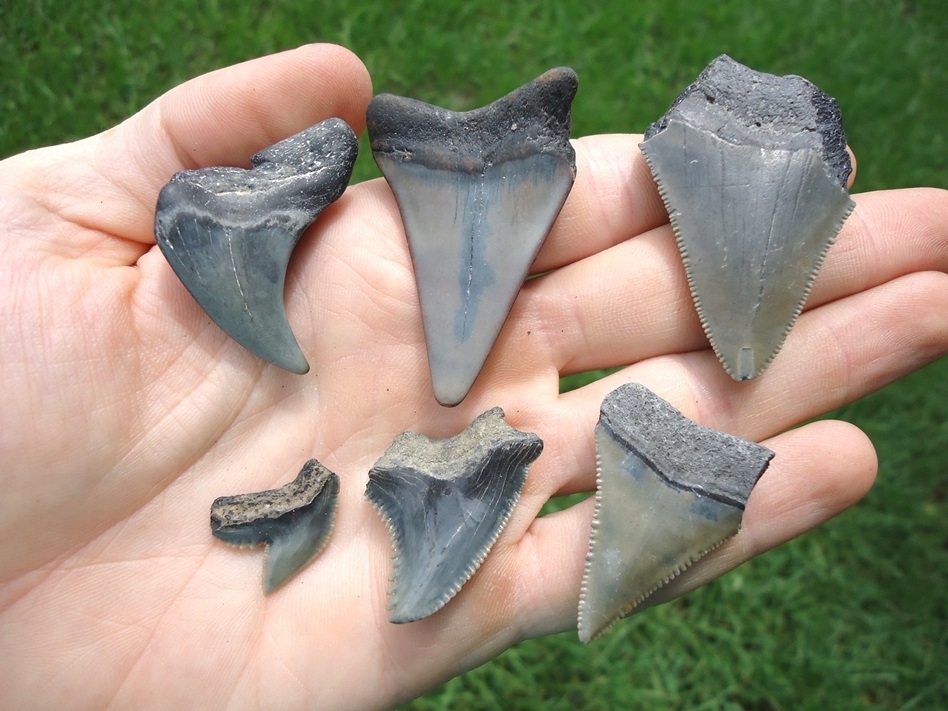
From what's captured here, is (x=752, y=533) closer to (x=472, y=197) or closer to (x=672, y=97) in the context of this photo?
(x=472, y=197)

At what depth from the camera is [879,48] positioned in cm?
411

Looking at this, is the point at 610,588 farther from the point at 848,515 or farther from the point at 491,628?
the point at 848,515

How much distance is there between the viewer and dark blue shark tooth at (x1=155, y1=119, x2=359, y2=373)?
2.34m

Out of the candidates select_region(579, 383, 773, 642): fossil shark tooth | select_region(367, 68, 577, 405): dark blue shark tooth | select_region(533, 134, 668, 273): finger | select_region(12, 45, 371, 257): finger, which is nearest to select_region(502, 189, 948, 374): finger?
select_region(533, 134, 668, 273): finger

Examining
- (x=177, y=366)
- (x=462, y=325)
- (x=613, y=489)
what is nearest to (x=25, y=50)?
(x=177, y=366)

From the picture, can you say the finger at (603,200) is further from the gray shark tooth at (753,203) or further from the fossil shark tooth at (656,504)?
the fossil shark tooth at (656,504)

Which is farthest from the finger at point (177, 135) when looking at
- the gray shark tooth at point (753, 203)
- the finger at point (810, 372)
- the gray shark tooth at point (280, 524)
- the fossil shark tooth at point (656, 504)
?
the fossil shark tooth at point (656, 504)

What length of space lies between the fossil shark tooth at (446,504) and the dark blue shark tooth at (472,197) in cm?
20

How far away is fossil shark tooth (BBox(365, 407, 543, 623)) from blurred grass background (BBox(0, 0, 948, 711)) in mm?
1052

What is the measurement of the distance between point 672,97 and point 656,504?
7.64 feet

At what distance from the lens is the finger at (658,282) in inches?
98.3

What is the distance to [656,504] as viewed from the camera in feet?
7.63

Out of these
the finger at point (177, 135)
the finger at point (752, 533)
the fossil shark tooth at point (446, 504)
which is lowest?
the finger at point (752, 533)

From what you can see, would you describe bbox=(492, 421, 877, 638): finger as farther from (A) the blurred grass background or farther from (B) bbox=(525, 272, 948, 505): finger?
(A) the blurred grass background
